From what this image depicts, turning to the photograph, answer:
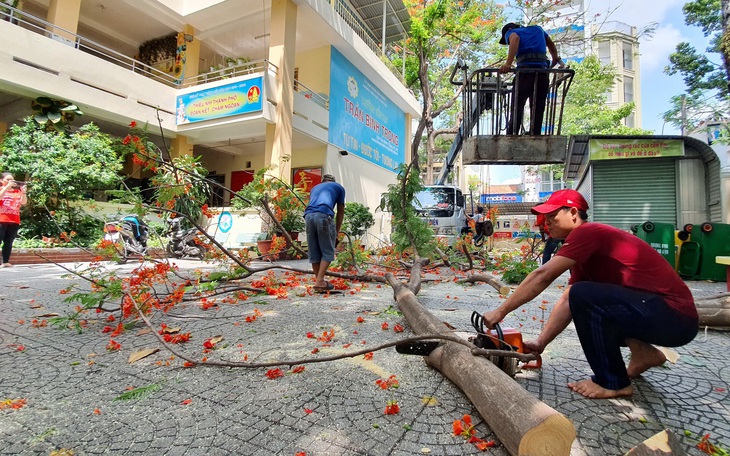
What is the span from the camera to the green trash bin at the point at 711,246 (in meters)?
5.92

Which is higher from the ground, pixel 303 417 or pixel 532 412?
pixel 532 412

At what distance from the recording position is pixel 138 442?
4.74ft

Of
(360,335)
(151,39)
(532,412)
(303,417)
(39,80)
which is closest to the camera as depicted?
(532,412)

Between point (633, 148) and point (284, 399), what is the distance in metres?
8.76

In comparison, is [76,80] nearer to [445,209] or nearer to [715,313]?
[445,209]

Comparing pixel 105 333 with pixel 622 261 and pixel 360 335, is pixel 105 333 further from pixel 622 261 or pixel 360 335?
pixel 622 261

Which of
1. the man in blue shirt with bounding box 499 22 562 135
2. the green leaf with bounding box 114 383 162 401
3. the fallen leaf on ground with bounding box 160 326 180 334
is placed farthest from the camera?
the man in blue shirt with bounding box 499 22 562 135

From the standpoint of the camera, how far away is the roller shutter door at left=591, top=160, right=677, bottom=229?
7.64 metres

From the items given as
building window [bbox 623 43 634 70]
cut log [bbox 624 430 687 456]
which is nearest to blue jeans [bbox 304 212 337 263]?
cut log [bbox 624 430 687 456]

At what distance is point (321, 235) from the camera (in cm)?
479

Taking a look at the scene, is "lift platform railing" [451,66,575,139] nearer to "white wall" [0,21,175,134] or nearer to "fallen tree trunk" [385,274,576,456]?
"fallen tree trunk" [385,274,576,456]

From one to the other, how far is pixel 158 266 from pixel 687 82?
22782 millimetres

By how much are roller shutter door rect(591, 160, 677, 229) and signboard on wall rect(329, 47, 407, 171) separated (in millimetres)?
8883

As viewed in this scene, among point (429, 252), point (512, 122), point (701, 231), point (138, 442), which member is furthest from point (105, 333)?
point (701, 231)
